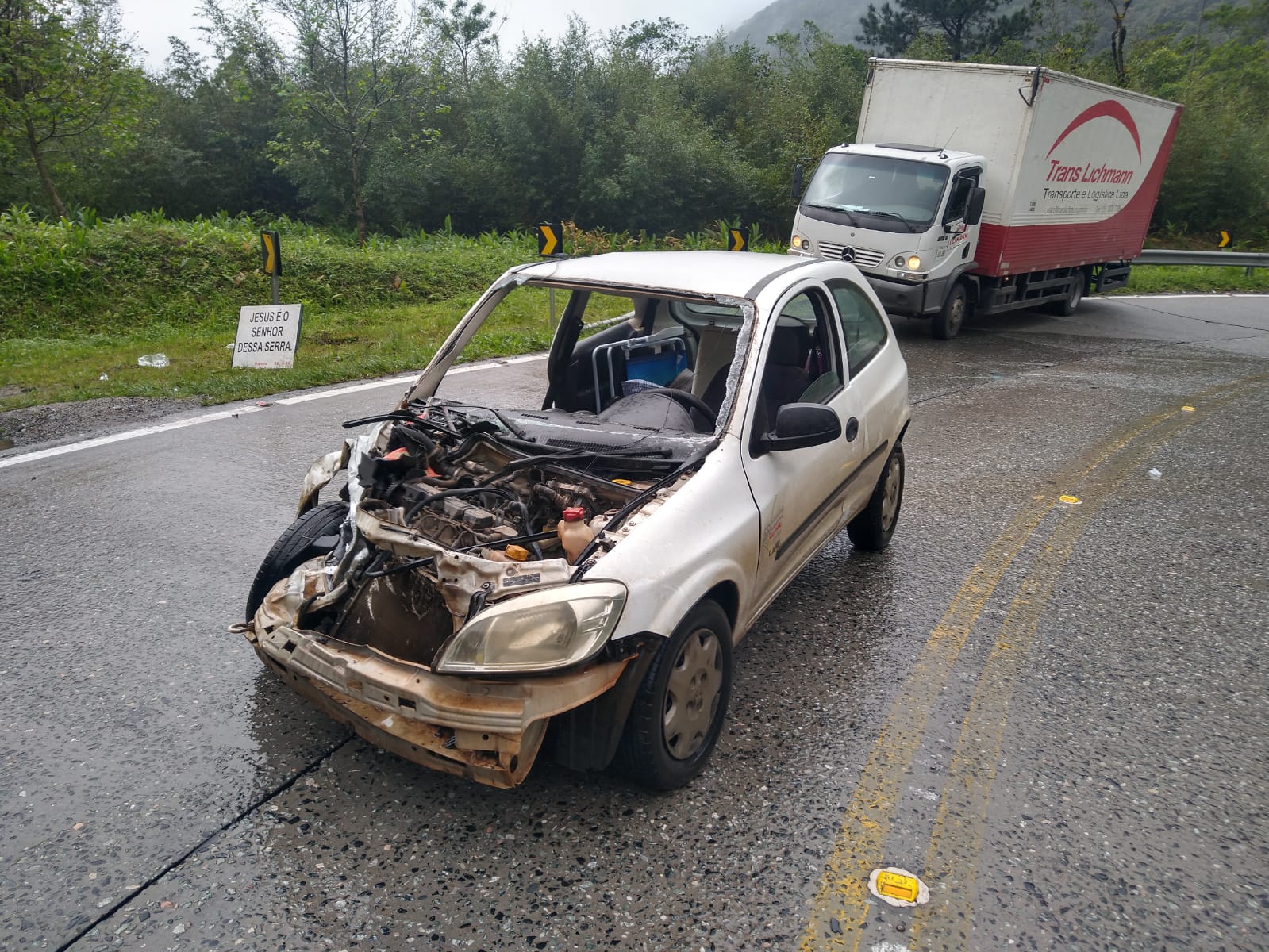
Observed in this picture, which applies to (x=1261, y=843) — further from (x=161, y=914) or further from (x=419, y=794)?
(x=161, y=914)

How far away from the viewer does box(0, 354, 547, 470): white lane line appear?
647cm

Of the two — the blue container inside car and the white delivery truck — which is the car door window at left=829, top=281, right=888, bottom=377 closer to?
the blue container inside car

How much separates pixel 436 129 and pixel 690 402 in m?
23.5

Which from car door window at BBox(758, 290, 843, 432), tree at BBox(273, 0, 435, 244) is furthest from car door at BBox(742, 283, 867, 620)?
tree at BBox(273, 0, 435, 244)

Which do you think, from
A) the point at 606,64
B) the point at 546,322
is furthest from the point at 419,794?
the point at 606,64

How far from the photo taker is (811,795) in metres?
3.15

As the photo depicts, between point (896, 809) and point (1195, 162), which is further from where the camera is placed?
point (1195, 162)

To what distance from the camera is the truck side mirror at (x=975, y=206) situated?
39.5ft

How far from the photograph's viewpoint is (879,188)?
1227 centimetres

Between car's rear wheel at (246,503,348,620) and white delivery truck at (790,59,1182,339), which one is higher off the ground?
white delivery truck at (790,59,1182,339)

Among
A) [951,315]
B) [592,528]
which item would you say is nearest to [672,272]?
[592,528]

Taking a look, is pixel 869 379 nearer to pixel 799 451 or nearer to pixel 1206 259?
pixel 799 451

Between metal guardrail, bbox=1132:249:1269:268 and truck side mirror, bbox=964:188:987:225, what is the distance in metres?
8.88

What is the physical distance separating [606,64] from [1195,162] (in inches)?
→ 668
